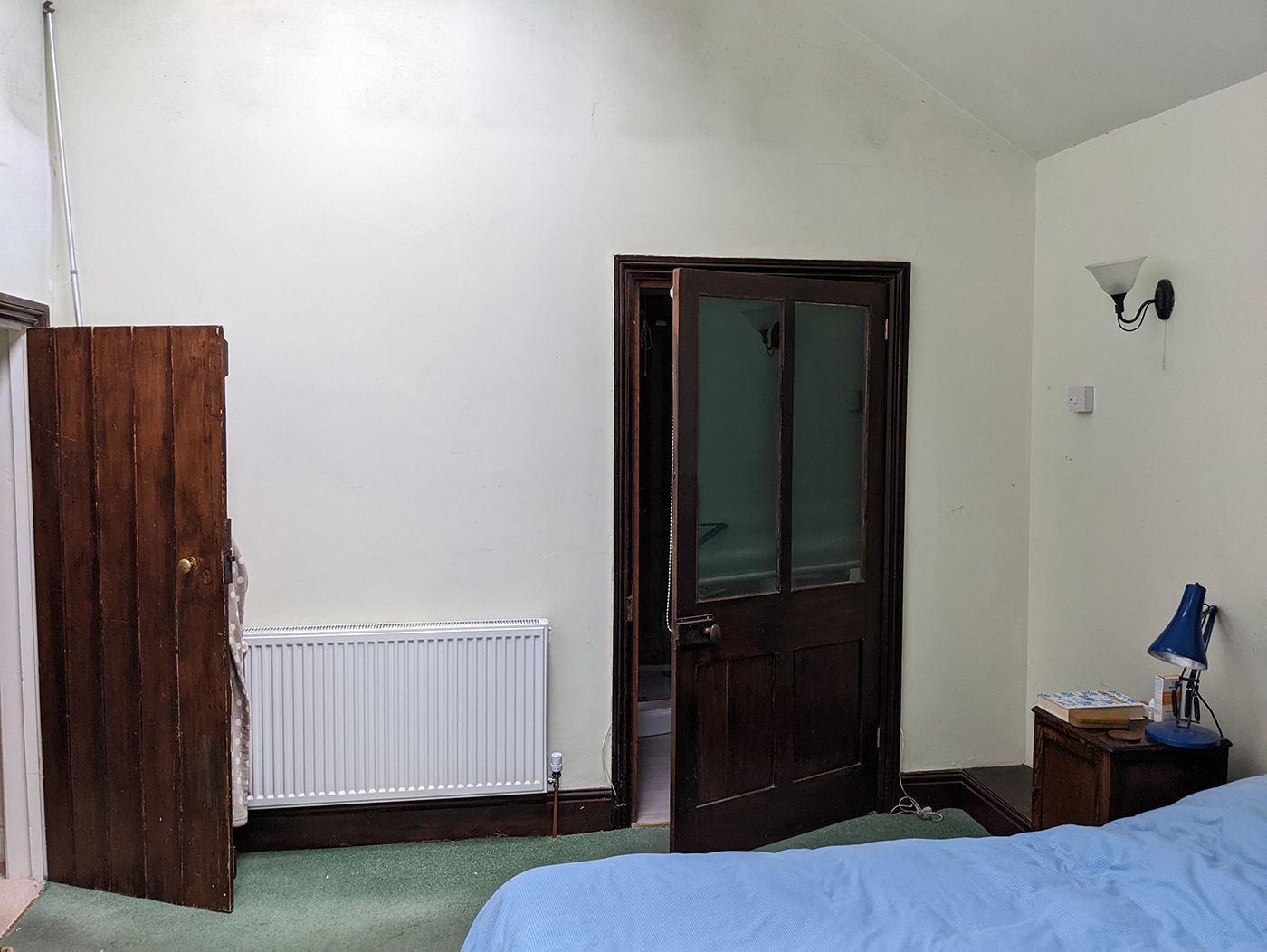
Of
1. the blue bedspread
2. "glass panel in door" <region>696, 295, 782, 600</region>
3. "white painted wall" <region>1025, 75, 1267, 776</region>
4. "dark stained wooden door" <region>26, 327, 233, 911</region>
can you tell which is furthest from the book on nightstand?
"dark stained wooden door" <region>26, 327, 233, 911</region>

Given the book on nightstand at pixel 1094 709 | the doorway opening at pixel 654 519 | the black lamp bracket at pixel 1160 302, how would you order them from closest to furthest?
the book on nightstand at pixel 1094 709 < the black lamp bracket at pixel 1160 302 < the doorway opening at pixel 654 519

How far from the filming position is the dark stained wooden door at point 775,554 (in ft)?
9.61

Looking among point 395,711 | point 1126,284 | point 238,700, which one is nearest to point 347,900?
point 395,711

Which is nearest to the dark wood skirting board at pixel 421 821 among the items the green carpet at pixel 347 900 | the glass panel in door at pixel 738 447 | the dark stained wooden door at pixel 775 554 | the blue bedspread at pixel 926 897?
the green carpet at pixel 347 900

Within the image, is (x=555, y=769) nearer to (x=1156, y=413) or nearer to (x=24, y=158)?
(x=1156, y=413)

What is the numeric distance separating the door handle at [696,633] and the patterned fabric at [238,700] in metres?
1.44

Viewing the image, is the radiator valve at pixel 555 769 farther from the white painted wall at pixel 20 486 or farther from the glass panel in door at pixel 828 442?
the white painted wall at pixel 20 486

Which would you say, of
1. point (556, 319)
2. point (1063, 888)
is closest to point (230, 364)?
point (556, 319)

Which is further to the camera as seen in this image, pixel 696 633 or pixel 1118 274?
pixel 696 633

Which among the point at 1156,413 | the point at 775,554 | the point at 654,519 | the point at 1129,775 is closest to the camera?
the point at 1129,775

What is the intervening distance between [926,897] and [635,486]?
190 centimetres

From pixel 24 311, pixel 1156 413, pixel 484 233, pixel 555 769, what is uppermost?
pixel 484 233

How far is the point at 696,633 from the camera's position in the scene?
2.93m

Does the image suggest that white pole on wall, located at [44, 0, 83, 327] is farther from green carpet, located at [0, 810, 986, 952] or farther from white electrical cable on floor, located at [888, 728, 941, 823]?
white electrical cable on floor, located at [888, 728, 941, 823]
